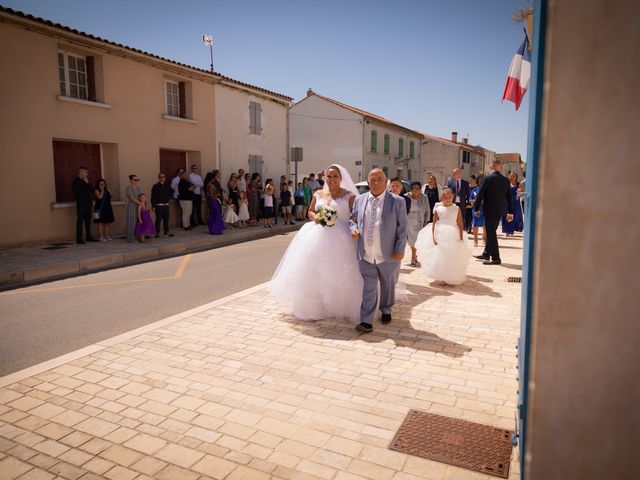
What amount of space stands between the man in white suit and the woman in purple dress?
1026cm

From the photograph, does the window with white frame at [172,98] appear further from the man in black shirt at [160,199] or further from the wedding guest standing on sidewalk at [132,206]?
the wedding guest standing on sidewalk at [132,206]

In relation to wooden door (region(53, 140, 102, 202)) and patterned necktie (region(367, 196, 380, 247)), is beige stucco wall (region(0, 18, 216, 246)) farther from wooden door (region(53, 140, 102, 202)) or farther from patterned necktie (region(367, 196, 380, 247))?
patterned necktie (region(367, 196, 380, 247))

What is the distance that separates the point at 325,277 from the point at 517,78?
574 centimetres

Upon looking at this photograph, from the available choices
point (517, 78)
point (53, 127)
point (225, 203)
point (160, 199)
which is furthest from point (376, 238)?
point (225, 203)

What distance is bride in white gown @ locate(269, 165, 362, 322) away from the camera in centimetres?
584

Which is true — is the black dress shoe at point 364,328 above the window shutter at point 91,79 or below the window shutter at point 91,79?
below

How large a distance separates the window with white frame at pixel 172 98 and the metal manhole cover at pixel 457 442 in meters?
15.9

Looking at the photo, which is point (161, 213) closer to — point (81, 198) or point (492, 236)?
point (81, 198)

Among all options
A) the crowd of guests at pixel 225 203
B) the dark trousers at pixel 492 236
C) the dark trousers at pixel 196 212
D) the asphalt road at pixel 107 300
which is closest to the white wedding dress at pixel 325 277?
the asphalt road at pixel 107 300

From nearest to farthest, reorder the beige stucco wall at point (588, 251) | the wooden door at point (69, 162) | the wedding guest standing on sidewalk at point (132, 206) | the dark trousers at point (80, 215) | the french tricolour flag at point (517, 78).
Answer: the beige stucco wall at point (588, 251) < the french tricolour flag at point (517, 78) < the dark trousers at point (80, 215) < the wedding guest standing on sidewalk at point (132, 206) < the wooden door at point (69, 162)

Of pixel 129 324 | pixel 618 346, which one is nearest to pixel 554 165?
pixel 618 346

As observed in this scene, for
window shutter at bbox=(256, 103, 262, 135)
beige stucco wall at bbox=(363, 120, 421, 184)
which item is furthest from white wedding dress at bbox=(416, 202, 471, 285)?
beige stucco wall at bbox=(363, 120, 421, 184)

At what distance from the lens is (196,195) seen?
16.6m

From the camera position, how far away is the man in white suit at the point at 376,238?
5477mm
